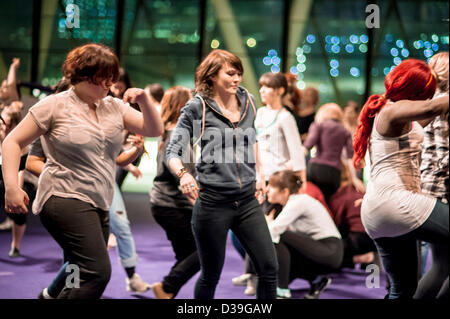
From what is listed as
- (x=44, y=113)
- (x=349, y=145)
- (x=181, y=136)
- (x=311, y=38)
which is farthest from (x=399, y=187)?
(x=311, y=38)

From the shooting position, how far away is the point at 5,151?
7.14ft

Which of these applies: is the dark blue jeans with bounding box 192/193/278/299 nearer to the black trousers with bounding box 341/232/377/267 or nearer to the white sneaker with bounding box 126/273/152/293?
the white sneaker with bounding box 126/273/152/293

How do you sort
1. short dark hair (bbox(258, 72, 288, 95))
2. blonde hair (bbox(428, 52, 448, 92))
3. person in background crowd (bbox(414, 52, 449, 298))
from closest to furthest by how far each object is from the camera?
person in background crowd (bbox(414, 52, 449, 298)), blonde hair (bbox(428, 52, 448, 92)), short dark hair (bbox(258, 72, 288, 95))

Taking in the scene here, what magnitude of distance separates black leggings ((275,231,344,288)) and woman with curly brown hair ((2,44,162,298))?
1812 mm

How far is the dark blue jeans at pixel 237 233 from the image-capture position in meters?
2.67

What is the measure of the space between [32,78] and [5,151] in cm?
813

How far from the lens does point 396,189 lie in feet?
7.75

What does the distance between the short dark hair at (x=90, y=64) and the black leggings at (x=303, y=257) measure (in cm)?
202

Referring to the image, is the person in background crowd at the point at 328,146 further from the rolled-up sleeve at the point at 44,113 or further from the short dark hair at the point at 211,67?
the rolled-up sleeve at the point at 44,113

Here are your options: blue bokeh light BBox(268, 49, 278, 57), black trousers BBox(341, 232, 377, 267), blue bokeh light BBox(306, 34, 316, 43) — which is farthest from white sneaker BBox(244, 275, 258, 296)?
blue bokeh light BBox(306, 34, 316, 43)

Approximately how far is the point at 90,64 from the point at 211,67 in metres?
0.68

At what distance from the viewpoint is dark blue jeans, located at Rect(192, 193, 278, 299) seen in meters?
2.67
